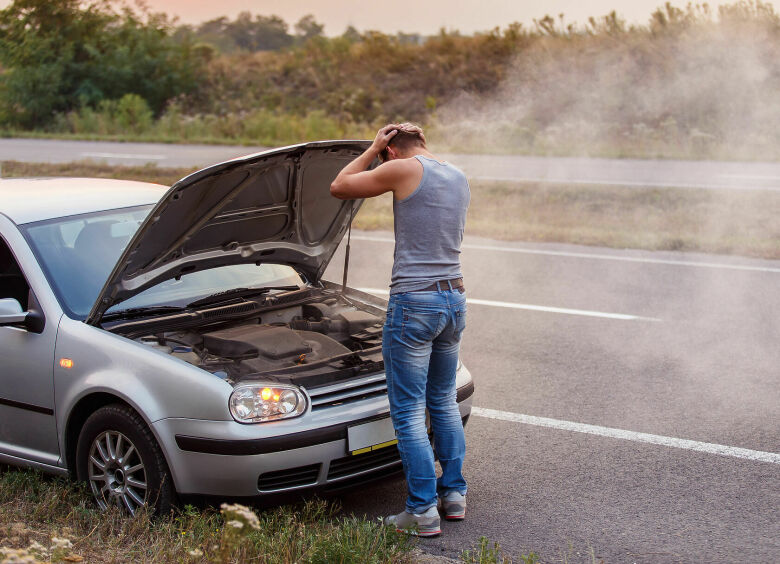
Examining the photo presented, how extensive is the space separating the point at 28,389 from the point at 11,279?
0.70m

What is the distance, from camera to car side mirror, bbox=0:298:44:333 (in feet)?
14.4

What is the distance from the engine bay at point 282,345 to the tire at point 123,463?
37cm

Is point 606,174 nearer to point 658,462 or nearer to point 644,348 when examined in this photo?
point 644,348

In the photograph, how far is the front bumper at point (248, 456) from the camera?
12.8ft

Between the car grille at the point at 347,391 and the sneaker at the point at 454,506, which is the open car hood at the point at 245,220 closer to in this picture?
the car grille at the point at 347,391

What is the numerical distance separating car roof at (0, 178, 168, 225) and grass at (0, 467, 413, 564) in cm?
144

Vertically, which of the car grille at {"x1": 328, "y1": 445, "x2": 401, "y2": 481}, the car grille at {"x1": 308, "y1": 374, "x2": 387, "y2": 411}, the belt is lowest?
the car grille at {"x1": 328, "y1": 445, "x2": 401, "y2": 481}

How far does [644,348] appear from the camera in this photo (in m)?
7.17

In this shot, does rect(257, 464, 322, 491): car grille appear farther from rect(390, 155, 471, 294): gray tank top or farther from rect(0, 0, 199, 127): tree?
rect(0, 0, 199, 127): tree

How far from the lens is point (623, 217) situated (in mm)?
13898

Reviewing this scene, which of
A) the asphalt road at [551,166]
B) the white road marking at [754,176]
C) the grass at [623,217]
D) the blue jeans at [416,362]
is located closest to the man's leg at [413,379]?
the blue jeans at [416,362]

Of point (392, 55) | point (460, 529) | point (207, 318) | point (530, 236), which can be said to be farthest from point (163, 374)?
point (392, 55)

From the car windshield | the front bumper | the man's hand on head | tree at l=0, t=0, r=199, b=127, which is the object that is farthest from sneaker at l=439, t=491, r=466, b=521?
tree at l=0, t=0, r=199, b=127

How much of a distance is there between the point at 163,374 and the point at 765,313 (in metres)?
5.97
